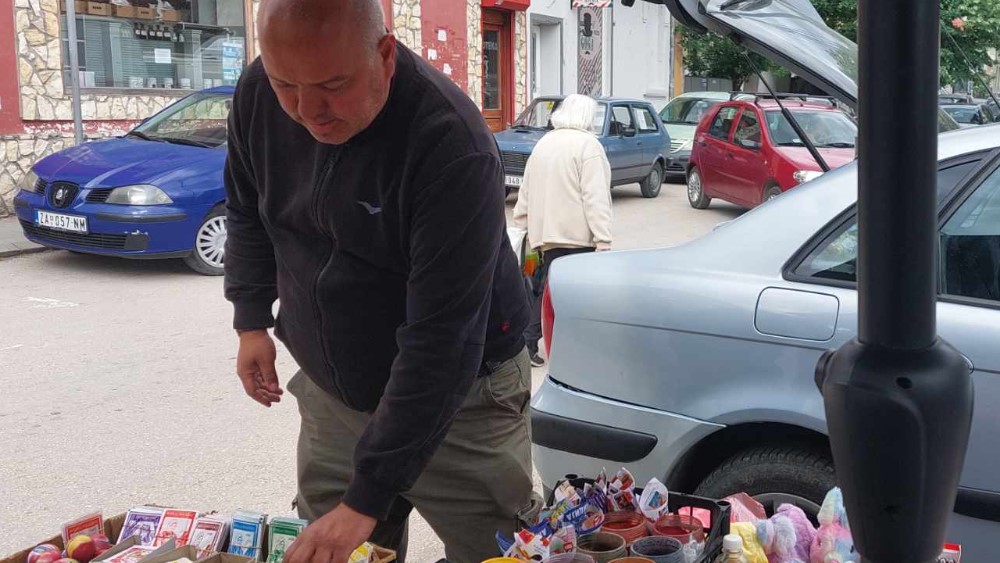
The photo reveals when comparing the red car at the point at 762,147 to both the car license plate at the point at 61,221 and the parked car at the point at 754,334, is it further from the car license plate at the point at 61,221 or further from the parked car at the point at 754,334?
the parked car at the point at 754,334

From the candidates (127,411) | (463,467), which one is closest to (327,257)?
(463,467)

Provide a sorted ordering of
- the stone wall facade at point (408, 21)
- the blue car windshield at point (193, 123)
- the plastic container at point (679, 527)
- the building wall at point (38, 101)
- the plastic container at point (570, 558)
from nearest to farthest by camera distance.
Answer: the plastic container at point (570, 558)
the plastic container at point (679, 527)
the blue car windshield at point (193, 123)
the building wall at point (38, 101)
the stone wall facade at point (408, 21)

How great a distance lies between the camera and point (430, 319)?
75.9 inches

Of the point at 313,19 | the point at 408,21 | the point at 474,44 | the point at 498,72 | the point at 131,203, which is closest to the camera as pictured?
the point at 313,19

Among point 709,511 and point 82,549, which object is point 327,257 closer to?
point 82,549

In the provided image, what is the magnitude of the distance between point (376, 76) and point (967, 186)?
1.95 meters

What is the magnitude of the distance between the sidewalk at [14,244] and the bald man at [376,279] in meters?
8.48

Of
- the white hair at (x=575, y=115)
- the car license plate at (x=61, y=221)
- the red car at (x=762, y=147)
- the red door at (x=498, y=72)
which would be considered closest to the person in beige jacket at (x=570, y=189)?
the white hair at (x=575, y=115)

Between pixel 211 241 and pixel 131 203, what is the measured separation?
783mm

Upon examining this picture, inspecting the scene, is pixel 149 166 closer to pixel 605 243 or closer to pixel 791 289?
pixel 605 243

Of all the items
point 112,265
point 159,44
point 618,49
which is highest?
point 618,49

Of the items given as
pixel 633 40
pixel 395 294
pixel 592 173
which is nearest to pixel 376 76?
pixel 395 294

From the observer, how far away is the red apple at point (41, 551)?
2.29m

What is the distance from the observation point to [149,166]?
9.02 m
